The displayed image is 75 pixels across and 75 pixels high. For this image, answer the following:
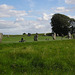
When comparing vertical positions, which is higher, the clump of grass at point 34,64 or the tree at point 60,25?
the tree at point 60,25

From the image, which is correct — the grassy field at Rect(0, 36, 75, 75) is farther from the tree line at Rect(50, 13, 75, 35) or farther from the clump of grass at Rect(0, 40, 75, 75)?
A: the tree line at Rect(50, 13, 75, 35)

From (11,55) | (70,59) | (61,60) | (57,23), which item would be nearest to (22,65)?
(11,55)

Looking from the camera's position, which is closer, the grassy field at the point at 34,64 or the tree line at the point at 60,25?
the grassy field at the point at 34,64

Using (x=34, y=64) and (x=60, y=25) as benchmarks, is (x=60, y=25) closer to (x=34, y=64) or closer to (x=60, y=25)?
(x=60, y=25)

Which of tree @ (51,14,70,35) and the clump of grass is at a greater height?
tree @ (51,14,70,35)

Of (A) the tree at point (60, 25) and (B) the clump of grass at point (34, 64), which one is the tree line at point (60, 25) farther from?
(B) the clump of grass at point (34, 64)

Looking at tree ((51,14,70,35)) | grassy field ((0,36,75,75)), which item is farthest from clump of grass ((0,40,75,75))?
tree ((51,14,70,35))

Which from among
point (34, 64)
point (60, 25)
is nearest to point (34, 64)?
point (34, 64)

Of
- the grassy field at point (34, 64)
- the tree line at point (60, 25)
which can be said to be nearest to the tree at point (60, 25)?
the tree line at point (60, 25)

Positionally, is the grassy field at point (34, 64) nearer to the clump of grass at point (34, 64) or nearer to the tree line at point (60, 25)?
the clump of grass at point (34, 64)

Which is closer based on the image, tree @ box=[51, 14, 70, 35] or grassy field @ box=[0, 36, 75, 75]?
grassy field @ box=[0, 36, 75, 75]

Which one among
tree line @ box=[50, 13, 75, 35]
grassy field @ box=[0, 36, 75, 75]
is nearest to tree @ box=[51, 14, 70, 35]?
tree line @ box=[50, 13, 75, 35]

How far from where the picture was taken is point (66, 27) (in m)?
80.6

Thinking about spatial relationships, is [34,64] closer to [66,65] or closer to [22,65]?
[22,65]
